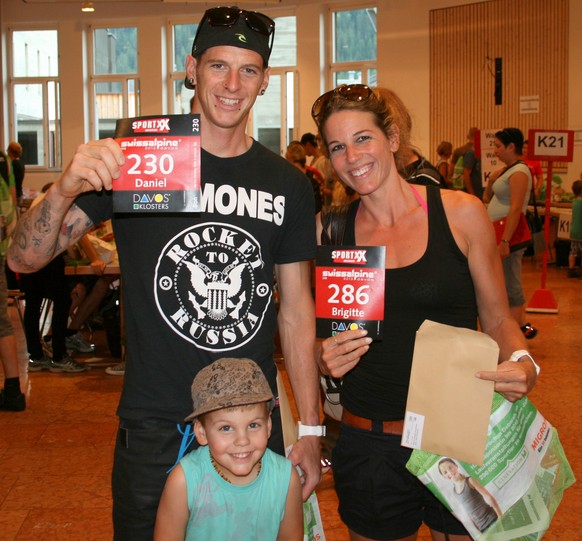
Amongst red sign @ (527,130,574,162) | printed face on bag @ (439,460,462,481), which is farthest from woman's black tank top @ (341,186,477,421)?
red sign @ (527,130,574,162)

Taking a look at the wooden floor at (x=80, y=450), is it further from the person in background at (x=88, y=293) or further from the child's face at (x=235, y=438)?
the child's face at (x=235, y=438)

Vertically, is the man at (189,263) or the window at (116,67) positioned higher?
the window at (116,67)

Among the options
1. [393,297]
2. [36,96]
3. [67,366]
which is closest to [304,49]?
[36,96]

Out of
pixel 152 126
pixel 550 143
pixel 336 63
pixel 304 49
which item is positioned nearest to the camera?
pixel 152 126

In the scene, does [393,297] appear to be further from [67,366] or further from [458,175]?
[458,175]

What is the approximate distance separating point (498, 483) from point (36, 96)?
1987cm

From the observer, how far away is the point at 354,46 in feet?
60.1

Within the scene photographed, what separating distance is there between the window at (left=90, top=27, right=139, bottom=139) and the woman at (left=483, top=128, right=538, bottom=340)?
45.6ft

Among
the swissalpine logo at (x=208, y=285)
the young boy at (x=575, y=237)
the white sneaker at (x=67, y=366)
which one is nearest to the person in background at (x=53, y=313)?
the white sneaker at (x=67, y=366)

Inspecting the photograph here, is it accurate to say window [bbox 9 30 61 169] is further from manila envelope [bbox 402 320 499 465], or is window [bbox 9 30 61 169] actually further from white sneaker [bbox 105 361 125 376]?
manila envelope [bbox 402 320 499 465]

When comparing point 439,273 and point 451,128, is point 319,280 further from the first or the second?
point 451,128

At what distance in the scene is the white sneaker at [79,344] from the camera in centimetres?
740

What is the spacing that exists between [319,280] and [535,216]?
245 inches

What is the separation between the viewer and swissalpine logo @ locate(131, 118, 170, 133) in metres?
1.92
